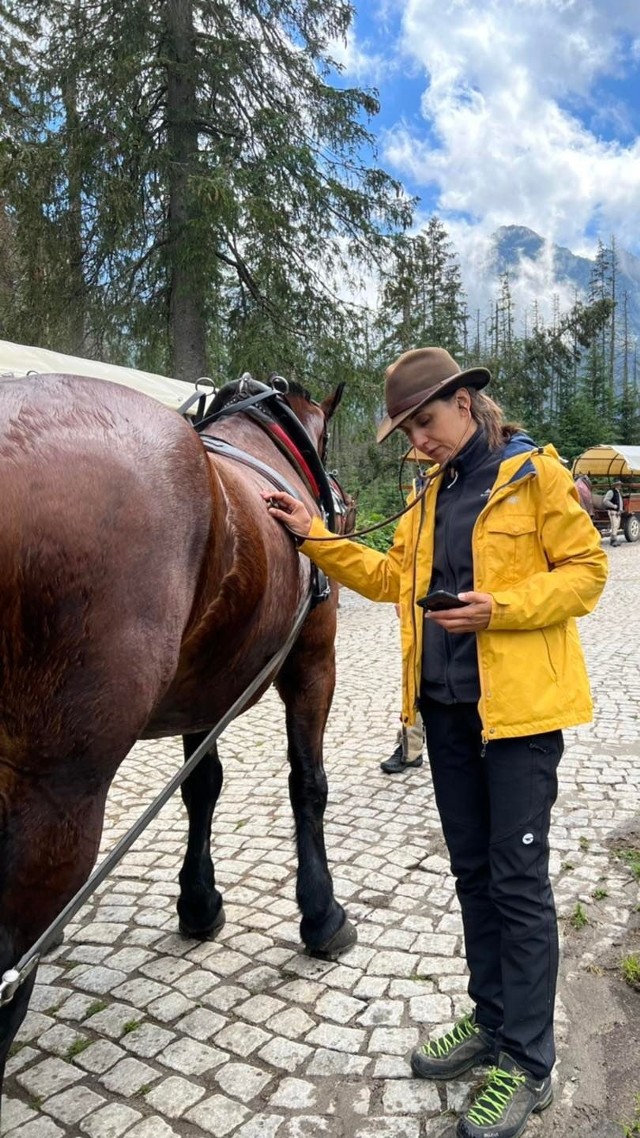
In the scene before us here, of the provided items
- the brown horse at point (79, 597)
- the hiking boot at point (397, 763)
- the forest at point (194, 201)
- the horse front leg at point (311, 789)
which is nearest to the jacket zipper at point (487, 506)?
the brown horse at point (79, 597)

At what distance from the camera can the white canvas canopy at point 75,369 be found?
18.4ft

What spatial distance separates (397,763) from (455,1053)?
100 inches

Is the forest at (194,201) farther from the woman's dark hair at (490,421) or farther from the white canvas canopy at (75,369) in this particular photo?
the woman's dark hair at (490,421)

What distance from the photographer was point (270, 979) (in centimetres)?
259

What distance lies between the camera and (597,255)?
59438 mm

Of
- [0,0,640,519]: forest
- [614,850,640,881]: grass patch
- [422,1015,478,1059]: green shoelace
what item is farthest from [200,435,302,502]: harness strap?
[0,0,640,519]: forest

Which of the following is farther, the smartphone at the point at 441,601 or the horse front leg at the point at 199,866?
the horse front leg at the point at 199,866

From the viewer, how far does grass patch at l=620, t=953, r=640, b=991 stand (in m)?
2.45

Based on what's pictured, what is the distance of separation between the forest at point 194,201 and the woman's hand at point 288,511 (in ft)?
27.0

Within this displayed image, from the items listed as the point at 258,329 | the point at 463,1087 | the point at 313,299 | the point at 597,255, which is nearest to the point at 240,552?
the point at 463,1087

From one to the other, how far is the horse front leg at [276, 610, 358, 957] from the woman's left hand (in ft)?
3.20

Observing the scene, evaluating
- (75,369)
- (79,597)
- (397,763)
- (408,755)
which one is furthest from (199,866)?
(75,369)

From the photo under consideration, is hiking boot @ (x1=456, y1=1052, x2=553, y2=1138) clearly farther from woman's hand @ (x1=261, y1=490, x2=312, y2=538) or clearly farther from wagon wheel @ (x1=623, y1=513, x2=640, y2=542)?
wagon wheel @ (x1=623, y1=513, x2=640, y2=542)

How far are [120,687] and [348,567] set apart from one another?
0.98 m
